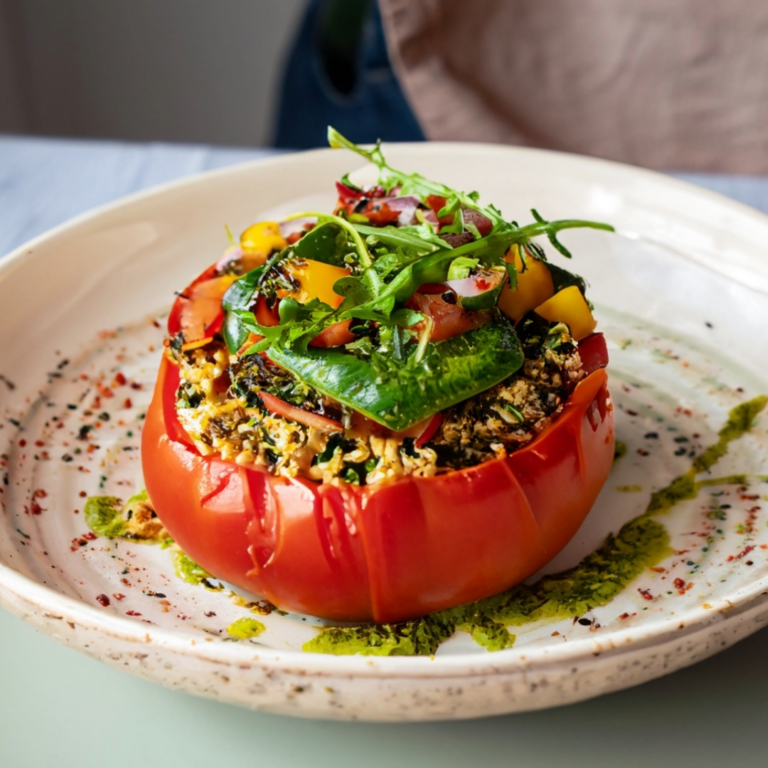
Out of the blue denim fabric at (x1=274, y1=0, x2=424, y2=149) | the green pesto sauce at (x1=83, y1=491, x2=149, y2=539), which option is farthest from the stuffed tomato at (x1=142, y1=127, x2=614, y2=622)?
the blue denim fabric at (x1=274, y1=0, x2=424, y2=149)

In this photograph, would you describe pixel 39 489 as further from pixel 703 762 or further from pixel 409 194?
pixel 703 762

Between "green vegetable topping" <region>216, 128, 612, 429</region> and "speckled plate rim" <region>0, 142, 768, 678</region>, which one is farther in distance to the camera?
"green vegetable topping" <region>216, 128, 612, 429</region>

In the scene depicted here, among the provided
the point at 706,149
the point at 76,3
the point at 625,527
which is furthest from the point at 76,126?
the point at 625,527

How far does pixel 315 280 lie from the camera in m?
1.30

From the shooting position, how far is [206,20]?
15.8 ft

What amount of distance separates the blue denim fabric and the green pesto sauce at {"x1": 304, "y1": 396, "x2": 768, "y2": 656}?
224 centimetres

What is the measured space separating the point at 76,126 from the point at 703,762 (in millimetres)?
4722

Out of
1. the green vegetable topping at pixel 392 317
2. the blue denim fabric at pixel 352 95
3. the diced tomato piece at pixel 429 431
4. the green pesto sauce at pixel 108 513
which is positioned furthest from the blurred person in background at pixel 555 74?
the diced tomato piece at pixel 429 431

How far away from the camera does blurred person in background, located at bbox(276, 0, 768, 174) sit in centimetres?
299

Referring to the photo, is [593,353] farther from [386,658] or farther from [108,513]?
[108,513]

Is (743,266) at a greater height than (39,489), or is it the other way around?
(743,266)

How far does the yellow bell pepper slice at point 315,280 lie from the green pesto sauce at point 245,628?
1.42 feet

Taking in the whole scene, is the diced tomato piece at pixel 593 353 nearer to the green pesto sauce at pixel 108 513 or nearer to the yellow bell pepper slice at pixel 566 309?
the yellow bell pepper slice at pixel 566 309

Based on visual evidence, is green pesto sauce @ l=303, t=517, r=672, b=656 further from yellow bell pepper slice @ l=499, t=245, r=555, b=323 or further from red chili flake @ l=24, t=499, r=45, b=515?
red chili flake @ l=24, t=499, r=45, b=515
